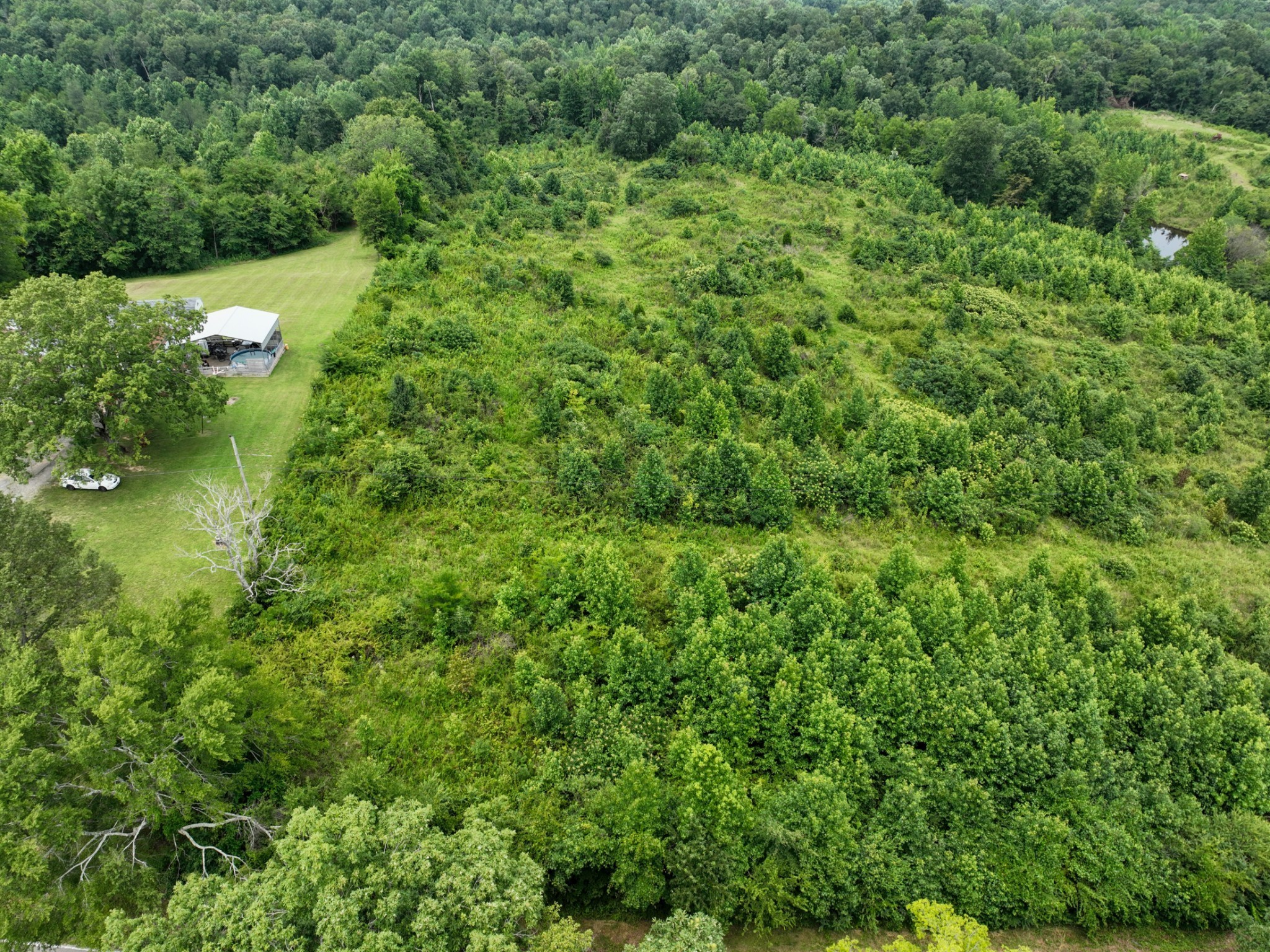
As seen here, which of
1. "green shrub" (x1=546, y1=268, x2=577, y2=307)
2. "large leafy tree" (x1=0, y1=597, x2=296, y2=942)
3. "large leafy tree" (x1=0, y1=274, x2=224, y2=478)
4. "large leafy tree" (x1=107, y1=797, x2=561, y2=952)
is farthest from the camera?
"green shrub" (x1=546, y1=268, x2=577, y2=307)

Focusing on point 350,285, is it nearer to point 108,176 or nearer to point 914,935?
point 108,176

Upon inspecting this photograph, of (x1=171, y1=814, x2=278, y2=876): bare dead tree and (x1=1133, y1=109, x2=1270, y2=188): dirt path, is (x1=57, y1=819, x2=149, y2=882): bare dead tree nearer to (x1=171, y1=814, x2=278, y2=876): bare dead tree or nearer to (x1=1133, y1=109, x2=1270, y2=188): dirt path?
(x1=171, y1=814, x2=278, y2=876): bare dead tree

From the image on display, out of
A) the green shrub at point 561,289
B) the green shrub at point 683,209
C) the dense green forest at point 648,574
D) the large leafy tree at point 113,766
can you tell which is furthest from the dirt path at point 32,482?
the green shrub at point 683,209

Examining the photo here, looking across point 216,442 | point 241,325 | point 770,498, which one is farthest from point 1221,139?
point 216,442

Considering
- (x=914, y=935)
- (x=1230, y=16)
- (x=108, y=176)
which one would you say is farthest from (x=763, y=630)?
(x=1230, y=16)

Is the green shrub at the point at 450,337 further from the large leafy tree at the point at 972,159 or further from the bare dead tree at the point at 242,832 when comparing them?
the large leafy tree at the point at 972,159

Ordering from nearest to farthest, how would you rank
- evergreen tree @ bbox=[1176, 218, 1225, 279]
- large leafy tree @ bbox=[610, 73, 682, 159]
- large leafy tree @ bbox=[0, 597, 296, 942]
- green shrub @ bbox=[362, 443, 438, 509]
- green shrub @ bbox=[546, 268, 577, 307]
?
large leafy tree @ bbox=[0, 597, 296, 942]
green shrub @ bbox=[362, 443, 438, 509]
green shrub @ bbox=[546, 268, 577, 307]
evergreen tree @ bbox=[1176, 218, 1225, 279]
large leafy tree @ bbox=[610, 73, 682, 159]

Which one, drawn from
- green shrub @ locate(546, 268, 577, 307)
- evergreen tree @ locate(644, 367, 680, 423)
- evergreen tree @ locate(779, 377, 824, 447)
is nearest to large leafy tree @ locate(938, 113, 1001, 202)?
evergreen tree @ locate(779, 377, 824, 447)
